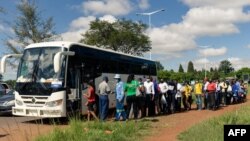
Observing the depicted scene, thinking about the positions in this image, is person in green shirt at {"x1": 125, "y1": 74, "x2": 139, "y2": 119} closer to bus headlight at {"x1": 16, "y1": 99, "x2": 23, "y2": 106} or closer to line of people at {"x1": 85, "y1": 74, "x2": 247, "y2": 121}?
line of people at {"x1": 85, "y1": 74, "x2": 247, "y2": 121}

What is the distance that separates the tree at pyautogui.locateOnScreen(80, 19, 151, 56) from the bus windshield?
3837 cm

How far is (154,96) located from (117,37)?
115ft

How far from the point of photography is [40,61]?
18.1 m

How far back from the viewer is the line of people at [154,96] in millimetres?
17922

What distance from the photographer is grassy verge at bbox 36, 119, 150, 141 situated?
1201 cm

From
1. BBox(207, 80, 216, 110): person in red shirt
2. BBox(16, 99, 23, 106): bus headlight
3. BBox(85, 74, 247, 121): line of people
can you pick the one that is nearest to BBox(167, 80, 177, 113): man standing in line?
BBox(85, 74, 247, 121): line of people

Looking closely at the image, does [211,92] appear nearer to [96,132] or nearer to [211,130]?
[211,130]

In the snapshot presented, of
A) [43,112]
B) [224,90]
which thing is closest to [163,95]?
[224,90]

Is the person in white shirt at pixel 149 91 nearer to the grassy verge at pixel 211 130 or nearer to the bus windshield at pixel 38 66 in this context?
the bus windshield at pixel 38 66

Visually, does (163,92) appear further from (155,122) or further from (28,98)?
(28,98)

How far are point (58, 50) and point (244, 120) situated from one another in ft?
25.1

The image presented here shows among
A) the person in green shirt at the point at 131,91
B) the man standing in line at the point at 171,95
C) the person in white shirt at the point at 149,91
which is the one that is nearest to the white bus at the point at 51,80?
the person in green shirt at the point at 131,91

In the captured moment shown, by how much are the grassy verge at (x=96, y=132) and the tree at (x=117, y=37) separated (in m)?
42.6

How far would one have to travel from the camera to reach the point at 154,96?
22.4 meters
